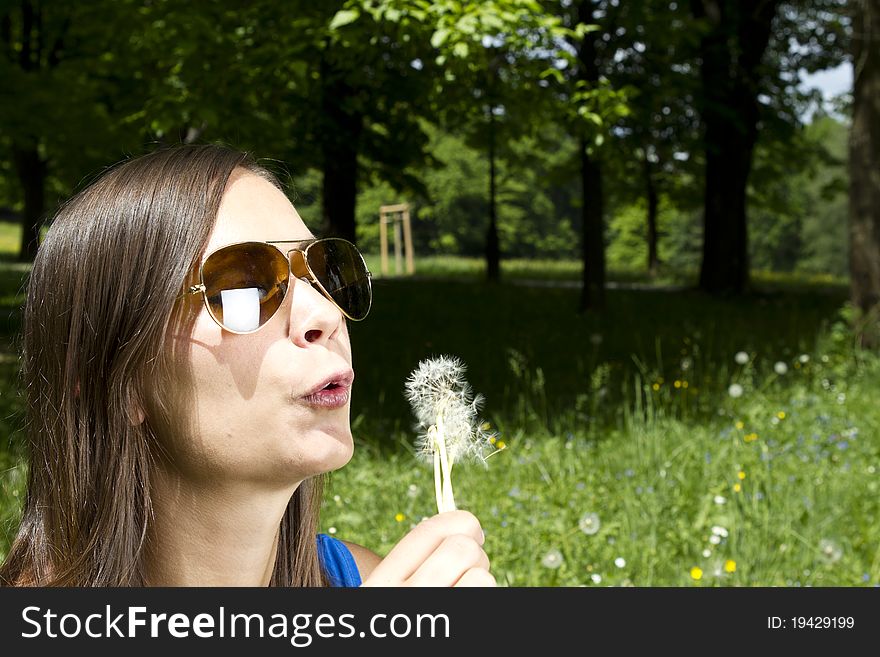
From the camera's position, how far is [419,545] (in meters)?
1.08

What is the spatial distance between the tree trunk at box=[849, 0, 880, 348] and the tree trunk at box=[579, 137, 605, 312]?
543 cm

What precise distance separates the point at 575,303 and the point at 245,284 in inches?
572

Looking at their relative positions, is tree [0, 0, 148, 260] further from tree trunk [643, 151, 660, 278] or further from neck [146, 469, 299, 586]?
tree trunk [643, 151, 660, 278]

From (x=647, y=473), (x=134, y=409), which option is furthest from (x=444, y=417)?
(x=647, y=473)

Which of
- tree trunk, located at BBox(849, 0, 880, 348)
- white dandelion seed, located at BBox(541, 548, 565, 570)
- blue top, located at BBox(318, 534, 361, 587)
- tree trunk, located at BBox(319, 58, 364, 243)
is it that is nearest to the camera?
blue top, located at BBox(318, 534, 361, 587)

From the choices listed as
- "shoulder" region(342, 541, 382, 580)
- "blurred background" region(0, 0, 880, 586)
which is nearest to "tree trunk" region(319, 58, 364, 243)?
"blurred background" region(0, 0, 880, 586)

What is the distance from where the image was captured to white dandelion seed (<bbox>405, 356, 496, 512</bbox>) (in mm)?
1150

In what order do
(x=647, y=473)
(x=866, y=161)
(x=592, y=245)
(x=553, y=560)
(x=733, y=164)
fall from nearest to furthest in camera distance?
1. (x=553, y=560)
2. (x=647, y=473)
3. (x=866, y=161)
4. (x=592, y=245)
5. (x=733, y=164)

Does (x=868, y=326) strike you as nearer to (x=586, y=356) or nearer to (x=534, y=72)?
(x=586, y=356)

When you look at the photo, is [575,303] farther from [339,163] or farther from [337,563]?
[337,563]

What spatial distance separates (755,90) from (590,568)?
15748 millimetres

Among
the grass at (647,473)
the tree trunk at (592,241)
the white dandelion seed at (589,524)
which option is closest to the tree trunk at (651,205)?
the tree trunk at (592,241)

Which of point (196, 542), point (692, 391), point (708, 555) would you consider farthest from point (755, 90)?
point (196, 542)
